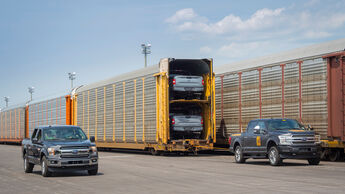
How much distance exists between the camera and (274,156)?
18.4 meters

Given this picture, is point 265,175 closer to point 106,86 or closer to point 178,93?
point 178,93

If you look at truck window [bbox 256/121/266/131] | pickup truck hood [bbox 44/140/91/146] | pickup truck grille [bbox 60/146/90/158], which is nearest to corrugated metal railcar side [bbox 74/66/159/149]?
truck window [bbox 256/121/266/131]

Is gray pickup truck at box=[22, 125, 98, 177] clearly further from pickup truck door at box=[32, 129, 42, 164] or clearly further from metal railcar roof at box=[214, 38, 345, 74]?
metal railcar roof at box=[214, 38, 345, 74]

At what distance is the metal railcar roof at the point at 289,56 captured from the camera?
1995 cm

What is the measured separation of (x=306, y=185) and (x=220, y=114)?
15.2 m

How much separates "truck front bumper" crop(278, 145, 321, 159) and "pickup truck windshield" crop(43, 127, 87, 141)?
6785 mm

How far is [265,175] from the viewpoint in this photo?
14.6 metres

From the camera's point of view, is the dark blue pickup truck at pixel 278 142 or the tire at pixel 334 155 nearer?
the dark blue pickup truck at pixel 278 142

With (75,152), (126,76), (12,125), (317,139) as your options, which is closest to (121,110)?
(126,76)

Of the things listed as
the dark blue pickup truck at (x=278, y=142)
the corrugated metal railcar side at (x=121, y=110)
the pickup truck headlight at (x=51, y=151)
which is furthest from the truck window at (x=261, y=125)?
the pickup truck headlight at (x=51, y=151)

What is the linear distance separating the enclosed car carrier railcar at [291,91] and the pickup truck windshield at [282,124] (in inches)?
58.2

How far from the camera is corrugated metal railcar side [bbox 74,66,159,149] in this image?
27.1 m

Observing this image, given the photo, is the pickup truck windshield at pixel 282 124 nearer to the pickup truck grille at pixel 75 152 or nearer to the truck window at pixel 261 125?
the truck window at pixel 261 125

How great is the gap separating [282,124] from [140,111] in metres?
10.6
